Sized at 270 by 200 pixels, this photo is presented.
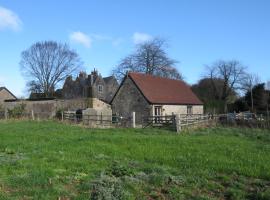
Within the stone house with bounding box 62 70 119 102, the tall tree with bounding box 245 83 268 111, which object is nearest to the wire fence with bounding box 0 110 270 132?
the tall tree with bounding box 245 83 268 111

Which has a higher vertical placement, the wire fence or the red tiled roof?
the red tiled roof

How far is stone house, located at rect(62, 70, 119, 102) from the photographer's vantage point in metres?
76.7

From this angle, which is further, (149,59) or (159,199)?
(149,59)

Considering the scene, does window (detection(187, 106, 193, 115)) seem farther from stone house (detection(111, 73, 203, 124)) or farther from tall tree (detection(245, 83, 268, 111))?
tall tree (detection(245, 83, 268, 111))

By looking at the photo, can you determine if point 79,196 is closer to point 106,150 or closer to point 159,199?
point 159,199

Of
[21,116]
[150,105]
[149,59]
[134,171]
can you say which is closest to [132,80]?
[150,105]

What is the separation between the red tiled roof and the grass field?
2546 cm

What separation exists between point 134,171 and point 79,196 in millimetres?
2788

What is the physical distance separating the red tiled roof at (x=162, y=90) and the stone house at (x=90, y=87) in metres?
28.0

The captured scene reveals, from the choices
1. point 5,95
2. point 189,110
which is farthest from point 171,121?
point 5,95

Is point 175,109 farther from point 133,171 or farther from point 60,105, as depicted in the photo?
point 133,171

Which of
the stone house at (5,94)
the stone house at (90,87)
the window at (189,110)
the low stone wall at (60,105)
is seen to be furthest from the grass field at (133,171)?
the stone house at (5,94)

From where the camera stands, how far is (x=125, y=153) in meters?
14.5

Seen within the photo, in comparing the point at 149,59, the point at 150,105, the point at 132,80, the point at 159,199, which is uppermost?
the point at 149,59
